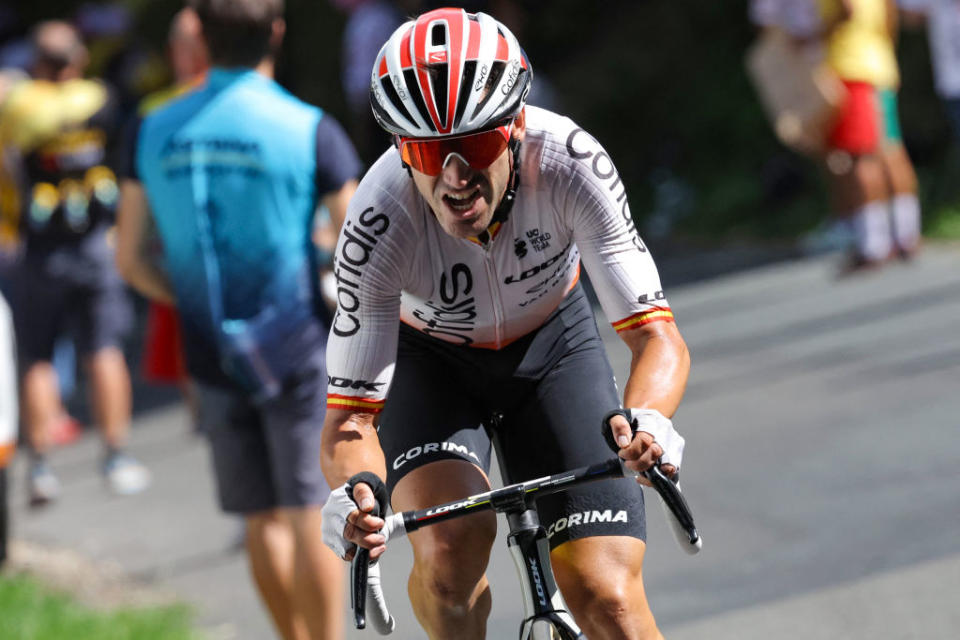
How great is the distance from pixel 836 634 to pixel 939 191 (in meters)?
7.48

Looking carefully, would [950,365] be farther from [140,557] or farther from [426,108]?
[426,108]

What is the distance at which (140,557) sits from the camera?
774cm

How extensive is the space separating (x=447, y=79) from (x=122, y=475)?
6.26 m

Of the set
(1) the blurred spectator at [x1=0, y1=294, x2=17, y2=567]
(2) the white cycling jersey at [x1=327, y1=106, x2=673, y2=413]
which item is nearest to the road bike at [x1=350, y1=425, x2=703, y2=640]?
(2) the white cycling jersey at [x1=327, y1=106, x2=673, y2=413]

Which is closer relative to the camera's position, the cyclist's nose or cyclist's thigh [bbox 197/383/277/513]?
the cyclist's nose

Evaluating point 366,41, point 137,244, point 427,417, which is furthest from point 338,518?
point 366,41

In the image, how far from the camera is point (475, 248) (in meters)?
3.65

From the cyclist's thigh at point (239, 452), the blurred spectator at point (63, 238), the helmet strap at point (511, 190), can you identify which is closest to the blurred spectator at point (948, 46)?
the blurred spectator at point (63, 238)

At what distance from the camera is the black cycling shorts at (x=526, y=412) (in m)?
3.68

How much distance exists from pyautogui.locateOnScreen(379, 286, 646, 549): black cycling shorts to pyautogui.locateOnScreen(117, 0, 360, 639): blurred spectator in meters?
1.05

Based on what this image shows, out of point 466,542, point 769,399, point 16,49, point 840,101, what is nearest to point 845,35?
point 840,101

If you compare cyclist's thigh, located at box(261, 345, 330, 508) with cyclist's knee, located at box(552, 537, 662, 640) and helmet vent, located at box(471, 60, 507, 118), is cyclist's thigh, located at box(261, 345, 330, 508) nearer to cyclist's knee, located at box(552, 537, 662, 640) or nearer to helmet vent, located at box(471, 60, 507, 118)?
cyclist's knee, located at box(552, 537, 662, 640)

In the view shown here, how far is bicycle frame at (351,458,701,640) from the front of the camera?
313cm

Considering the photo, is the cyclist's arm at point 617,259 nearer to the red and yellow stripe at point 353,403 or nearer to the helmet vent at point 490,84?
the helmet vent at point 490,84
